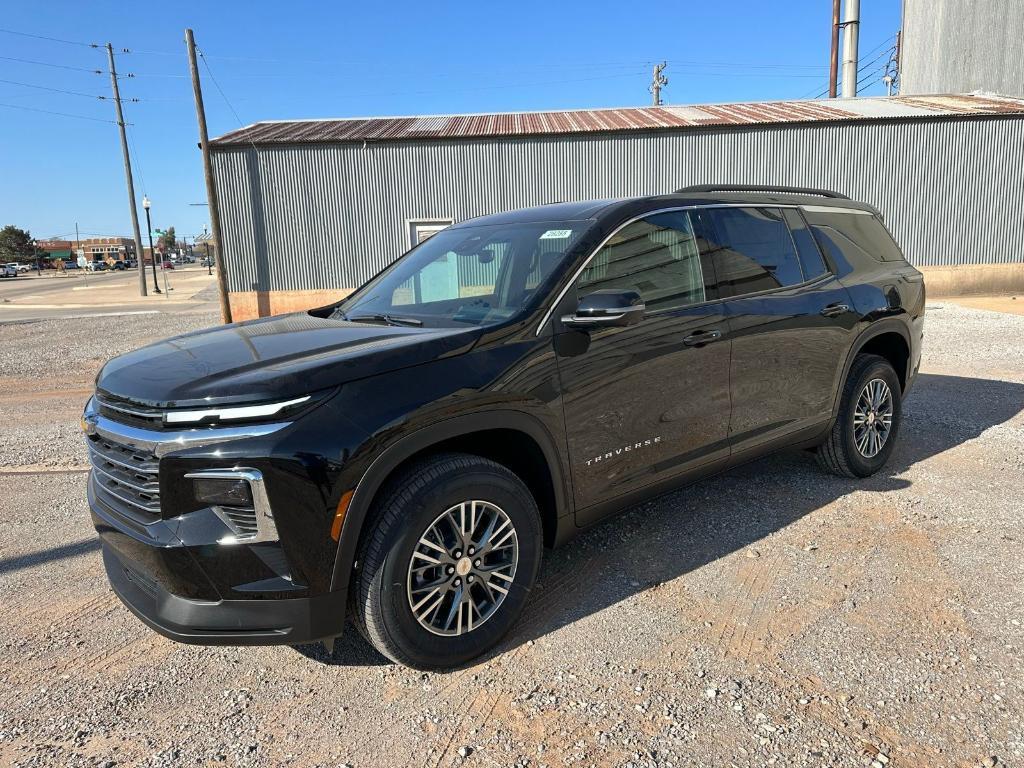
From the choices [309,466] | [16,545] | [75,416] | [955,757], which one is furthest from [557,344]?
[75,416]

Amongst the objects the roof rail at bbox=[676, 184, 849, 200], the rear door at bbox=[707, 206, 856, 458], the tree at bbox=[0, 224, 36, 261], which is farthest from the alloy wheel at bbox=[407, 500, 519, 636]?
the tree at bbox=[0, 224, 36, 261]

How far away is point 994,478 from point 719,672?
3.24m

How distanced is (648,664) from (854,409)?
265cm

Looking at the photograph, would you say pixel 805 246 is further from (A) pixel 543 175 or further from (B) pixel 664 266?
(A) pixel 543 175

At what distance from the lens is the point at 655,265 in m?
3.55

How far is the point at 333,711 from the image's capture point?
2576mm

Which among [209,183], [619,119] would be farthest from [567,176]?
[209,183]

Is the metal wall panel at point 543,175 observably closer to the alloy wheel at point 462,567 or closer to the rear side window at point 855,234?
the rear side window at point 855,234

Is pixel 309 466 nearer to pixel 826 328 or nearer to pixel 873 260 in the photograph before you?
pixel 826 328

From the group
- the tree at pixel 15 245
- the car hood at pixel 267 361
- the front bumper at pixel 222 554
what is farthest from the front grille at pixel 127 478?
the tree at pixel 15 245

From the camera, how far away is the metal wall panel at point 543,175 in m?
17.5

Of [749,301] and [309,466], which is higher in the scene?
[749,301]

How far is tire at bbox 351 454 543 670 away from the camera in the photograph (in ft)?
8.34

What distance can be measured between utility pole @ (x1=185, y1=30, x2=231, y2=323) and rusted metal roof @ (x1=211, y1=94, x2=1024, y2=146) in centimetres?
43
